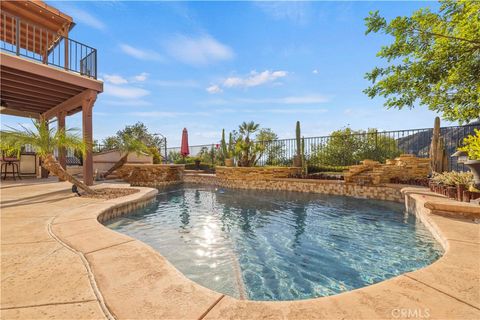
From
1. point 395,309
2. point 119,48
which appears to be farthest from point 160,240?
point 119,48

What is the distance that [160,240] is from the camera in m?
3.53

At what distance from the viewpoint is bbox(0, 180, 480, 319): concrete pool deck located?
1254 mm

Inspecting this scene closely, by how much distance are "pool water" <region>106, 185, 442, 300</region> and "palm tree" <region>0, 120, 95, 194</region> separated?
2514 millimetres

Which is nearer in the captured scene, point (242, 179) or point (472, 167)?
point (472, 167)

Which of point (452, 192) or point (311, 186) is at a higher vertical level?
point (452, 192)

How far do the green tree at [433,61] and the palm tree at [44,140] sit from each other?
7.47 meters

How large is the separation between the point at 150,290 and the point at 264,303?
775mm

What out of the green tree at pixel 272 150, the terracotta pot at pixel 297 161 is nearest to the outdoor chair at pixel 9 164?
the green tree at pixel 272 150

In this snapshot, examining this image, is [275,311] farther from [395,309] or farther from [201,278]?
[201,278]

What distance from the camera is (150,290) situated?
58.2 inches

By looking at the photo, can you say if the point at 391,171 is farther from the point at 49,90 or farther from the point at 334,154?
the point at 49,90

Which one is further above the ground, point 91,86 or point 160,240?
point 91,86

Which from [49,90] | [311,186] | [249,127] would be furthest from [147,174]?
[311,186]

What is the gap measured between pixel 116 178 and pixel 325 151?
12.1 m
